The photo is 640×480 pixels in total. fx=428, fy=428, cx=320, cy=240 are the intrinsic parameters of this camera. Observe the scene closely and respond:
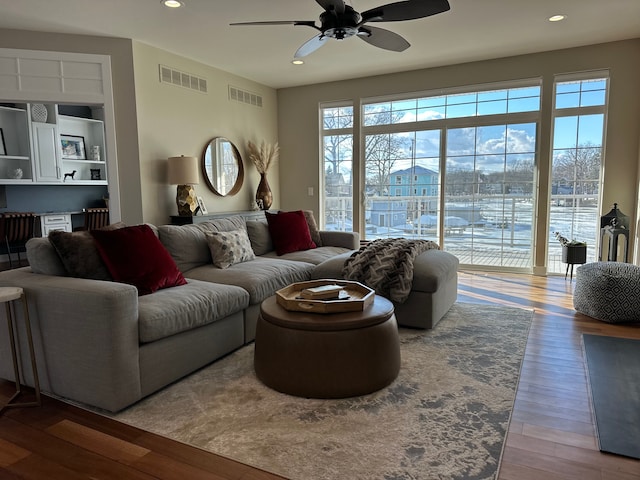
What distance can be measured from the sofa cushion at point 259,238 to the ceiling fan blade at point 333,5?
2224 millimetres

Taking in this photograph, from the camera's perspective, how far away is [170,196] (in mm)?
5031

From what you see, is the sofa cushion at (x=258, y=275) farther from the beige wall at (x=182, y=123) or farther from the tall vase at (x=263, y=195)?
the tall vase at (x=263, y=195)

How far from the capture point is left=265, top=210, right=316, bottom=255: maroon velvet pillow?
175 inches

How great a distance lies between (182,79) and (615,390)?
507 centimetres

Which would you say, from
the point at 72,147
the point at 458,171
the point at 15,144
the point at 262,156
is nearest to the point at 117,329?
the point at 262,156

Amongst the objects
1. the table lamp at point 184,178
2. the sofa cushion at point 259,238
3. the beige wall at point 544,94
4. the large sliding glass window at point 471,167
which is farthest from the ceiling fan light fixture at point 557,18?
the table lamp at point 184,178

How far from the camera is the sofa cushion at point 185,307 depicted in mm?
2269

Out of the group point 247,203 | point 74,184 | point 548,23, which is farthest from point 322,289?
point 74,184

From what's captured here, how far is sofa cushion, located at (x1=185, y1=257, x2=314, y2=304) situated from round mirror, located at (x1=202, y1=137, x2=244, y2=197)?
220cm

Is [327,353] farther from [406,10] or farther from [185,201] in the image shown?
[185,201]

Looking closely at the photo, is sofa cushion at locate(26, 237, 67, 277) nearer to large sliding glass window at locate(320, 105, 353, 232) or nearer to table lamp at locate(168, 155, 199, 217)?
table lamp at locate(168, 155, 199, 217)

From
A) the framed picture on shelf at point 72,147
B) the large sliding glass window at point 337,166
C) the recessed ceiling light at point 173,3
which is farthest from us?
the framed picture on shelf at point 72,147

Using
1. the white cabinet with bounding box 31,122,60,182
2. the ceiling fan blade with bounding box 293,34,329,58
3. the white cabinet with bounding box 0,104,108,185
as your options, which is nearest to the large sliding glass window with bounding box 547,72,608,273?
the ceiling fan blade with bounding box 293,34,329,58

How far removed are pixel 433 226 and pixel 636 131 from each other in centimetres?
252
